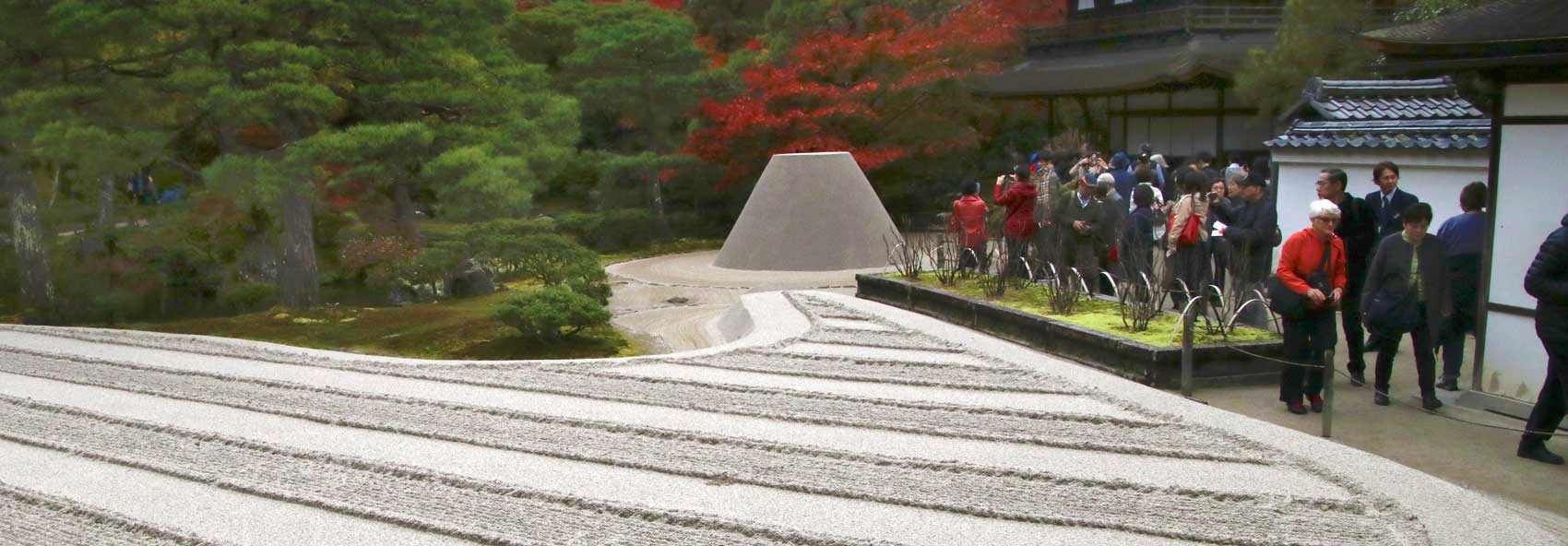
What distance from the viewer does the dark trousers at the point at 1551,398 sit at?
5.22 meters

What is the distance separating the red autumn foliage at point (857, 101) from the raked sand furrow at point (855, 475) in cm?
1105

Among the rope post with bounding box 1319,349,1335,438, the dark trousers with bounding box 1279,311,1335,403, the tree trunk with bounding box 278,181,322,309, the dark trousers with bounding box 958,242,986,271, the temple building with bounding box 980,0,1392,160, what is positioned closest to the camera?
the rope post with bounding box 1319,349,1335,438

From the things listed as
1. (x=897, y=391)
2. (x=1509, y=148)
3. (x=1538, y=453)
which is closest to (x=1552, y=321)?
(x=1538, y=453)

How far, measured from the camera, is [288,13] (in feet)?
35.4

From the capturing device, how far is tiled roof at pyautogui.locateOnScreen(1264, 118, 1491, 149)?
9.22 metres

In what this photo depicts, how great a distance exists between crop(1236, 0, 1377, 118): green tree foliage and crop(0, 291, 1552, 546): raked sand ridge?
947 centimetres

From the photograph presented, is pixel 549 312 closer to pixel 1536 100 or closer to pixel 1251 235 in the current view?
pixel 1251 235

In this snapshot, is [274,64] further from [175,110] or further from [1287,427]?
[1287,427]

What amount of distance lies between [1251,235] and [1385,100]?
4.28 meters

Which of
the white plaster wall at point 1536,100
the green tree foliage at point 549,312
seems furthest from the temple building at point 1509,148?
the green tree foliage at point 549,312

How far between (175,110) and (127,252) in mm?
2386

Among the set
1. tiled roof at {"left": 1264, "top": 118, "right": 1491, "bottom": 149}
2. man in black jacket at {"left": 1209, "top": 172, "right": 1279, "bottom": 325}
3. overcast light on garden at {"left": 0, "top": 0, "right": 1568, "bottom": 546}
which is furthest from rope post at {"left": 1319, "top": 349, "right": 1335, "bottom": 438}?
tiled roof at {"left": 1264, "top": 118, "right": 1491, "bottom": 149}

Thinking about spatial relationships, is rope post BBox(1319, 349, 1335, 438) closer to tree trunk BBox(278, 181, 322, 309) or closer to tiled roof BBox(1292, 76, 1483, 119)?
tiled roof BBox(1292, 76, 1483, 119)

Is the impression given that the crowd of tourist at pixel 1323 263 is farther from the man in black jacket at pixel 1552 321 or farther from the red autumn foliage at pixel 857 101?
the red autumn foliage at pixel 857 101
